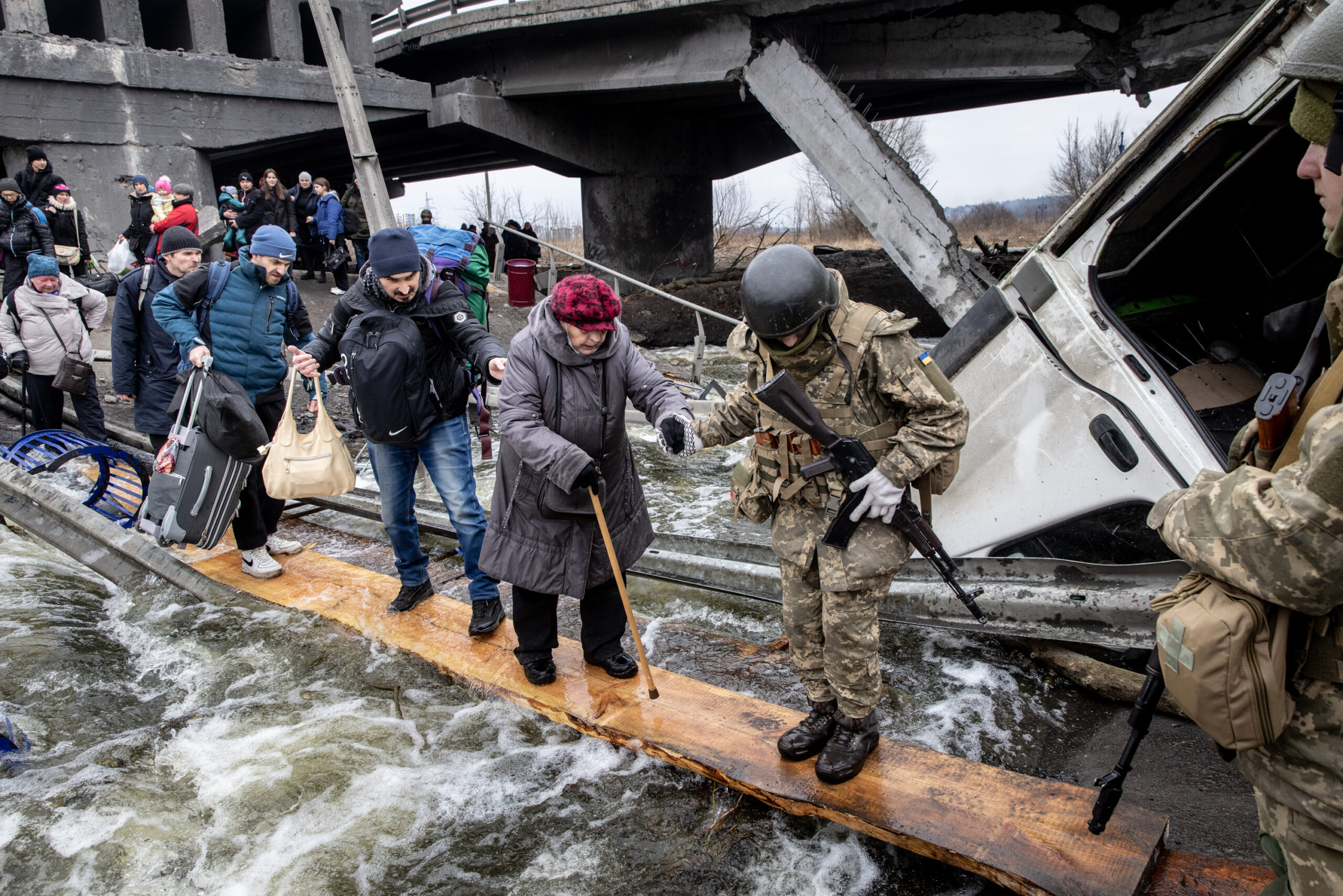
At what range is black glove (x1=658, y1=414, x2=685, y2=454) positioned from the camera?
283cm

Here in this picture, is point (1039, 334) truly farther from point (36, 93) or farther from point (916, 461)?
point (36, 93)

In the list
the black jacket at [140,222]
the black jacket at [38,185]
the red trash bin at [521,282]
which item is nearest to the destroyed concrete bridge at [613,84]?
the black jacket at [140,222]

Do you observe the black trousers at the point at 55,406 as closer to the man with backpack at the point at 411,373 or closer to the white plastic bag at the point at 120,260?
the white plastic bag at the point at 120,260

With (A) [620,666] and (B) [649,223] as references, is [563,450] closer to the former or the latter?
(A) [620,666]

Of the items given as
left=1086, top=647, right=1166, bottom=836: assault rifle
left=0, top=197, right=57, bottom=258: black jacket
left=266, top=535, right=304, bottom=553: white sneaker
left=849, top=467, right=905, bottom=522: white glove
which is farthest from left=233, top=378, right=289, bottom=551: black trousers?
left=0, top=197, right=57, bottom=258: black jacket

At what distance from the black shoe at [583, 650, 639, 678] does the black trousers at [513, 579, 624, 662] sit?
0.06 ft

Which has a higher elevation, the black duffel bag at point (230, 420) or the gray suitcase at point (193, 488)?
the black duffel bag at point (230, 420)

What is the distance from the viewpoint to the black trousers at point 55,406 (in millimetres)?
6559

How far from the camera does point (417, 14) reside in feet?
48.5

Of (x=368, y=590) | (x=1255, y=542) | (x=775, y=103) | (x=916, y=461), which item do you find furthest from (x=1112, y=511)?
(x=775, y=103)

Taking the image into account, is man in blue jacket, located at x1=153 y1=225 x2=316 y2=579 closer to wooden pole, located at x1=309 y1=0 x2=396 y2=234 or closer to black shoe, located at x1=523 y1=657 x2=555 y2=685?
black shoe, located at x1=523 y1=657 x2=555 y2=685

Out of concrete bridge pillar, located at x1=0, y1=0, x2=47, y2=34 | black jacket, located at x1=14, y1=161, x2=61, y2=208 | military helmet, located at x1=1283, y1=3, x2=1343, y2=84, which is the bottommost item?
military helmet, located at x1=1283, y1=3, x2=1343, y2=84

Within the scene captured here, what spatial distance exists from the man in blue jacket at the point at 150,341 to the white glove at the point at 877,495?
398 cm

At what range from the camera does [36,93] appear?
10.8 metres
